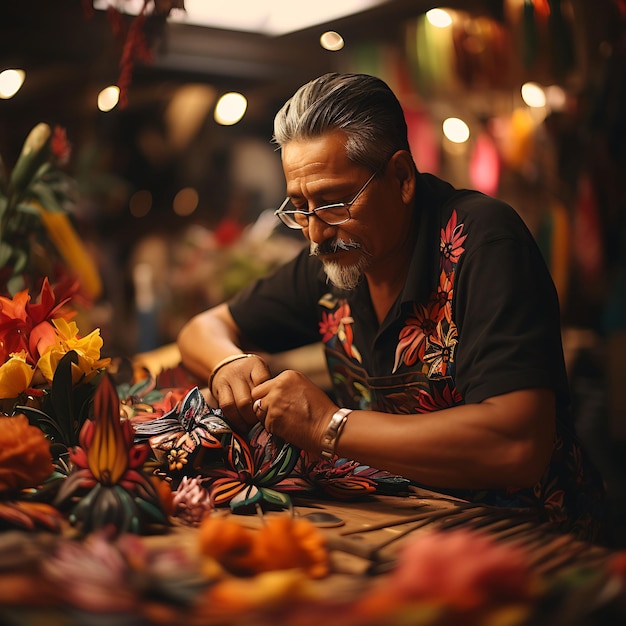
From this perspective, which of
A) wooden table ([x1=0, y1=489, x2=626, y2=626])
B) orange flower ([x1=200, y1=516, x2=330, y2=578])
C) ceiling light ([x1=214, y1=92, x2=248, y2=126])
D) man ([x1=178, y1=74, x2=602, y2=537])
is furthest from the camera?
ceiling light ([x1=214, y1=92, x2=248, y2=126])

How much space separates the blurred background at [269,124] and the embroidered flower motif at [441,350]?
2.14 feet

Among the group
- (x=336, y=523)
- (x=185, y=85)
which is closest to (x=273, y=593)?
(x=336, y=523)

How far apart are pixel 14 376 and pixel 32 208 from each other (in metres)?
0.58

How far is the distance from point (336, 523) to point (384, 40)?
154cm

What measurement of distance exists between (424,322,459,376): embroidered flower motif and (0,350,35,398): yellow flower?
0.64 m

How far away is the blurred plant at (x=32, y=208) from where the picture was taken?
1645 mm

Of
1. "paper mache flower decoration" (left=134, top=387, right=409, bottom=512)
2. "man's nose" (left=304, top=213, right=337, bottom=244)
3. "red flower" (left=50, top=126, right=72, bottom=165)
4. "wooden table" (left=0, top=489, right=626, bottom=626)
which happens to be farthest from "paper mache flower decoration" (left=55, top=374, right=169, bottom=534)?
"red flower" (left=50, top=126, right=72, bottom=165)

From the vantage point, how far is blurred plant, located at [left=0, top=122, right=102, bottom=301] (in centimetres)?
164

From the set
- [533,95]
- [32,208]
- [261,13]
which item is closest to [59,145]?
[32,208]

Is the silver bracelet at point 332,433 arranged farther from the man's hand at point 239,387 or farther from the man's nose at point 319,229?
the man's nose at point 319,229

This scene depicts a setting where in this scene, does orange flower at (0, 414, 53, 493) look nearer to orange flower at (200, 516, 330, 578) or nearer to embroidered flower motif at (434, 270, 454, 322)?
orange flower at (200, 516, 330, 578)

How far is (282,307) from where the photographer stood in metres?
1.72

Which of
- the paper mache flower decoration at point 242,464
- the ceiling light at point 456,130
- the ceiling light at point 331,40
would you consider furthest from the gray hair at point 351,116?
the ceiling light at point 456,130

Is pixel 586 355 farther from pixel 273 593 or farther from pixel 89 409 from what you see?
pixel 273 593
